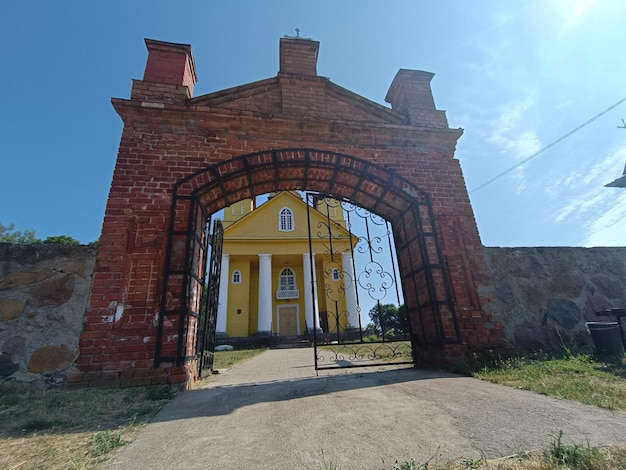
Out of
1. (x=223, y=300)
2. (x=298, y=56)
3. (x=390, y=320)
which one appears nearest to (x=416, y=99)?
(x=298, y=56)

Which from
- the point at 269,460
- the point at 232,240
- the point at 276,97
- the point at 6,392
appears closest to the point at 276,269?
the point at 232,240

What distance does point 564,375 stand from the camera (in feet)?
9.89

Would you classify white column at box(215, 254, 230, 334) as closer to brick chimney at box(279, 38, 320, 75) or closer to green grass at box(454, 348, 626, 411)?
brick chimney at box(279, 38, 320, 75)

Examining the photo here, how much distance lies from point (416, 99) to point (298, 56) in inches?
91.1

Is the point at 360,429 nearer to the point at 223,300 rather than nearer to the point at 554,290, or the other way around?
the point at 554,290

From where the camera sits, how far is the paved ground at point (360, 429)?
1.36 m

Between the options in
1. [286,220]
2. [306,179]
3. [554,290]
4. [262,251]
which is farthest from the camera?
[286,220]

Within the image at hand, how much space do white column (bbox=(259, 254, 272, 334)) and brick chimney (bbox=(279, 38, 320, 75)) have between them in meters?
16.1

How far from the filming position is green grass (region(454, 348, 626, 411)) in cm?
218

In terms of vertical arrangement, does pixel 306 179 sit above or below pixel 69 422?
above

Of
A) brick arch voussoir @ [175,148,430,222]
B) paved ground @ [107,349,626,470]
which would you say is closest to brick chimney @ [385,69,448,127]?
brick arch voussoir @ [175,148,430,222]

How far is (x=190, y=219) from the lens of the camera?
3922mm

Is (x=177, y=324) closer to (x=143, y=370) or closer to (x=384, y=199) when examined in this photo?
(x=143, y=370)

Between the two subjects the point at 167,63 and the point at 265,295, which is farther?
the point at 265,295
